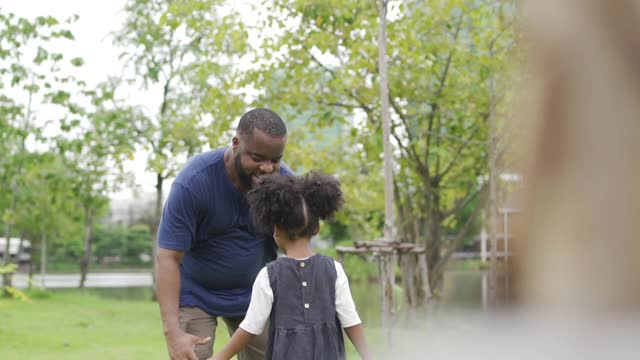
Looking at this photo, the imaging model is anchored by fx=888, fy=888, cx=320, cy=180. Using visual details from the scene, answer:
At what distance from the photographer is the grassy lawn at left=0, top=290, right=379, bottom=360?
975 centimetres

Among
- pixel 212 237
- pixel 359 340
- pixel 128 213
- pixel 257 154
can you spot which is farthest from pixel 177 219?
pixel 128 213

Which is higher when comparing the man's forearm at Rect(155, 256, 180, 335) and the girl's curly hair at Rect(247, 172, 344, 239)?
the girl's curly hair at Rect(247, 172, 344, 239)

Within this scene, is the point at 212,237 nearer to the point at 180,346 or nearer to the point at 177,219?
the point at 177,219

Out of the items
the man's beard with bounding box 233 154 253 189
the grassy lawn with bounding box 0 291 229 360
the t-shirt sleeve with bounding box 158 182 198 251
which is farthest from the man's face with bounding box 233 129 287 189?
the grassy lawn with bounding box 0 291 229 360

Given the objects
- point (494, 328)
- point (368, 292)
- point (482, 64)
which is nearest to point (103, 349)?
point (482, 64)

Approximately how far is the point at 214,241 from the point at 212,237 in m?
0.02

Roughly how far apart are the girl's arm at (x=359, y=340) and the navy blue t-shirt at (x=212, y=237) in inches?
28.7

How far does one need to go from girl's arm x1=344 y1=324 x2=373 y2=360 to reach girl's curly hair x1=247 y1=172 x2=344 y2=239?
44 cm

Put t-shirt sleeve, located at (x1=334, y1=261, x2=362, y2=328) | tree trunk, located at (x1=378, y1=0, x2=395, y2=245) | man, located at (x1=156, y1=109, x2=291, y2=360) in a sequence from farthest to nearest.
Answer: tree trunk, located at (x1=378, y1=0, x2=395, y2=245) < man, located at (x1=156, y1=109, x2=291, y2=360) < t-shirt sleeve, located at (x1=334, y1=261, x2=362, y2=328)

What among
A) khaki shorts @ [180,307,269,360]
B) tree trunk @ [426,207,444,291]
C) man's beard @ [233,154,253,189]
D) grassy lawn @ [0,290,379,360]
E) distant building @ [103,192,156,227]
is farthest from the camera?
distant building @ [103,192,156,227]

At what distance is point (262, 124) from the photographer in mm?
3814

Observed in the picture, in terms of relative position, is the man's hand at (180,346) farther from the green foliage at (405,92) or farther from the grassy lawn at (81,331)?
the green foliage at (405,92)

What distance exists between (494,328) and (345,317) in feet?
9.96

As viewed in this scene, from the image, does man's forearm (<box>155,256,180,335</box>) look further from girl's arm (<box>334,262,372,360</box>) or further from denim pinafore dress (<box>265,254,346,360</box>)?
girl's arm (<box>334,262,372,360</box>)
